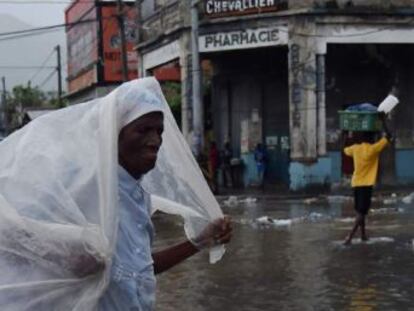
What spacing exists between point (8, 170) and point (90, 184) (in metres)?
0.24

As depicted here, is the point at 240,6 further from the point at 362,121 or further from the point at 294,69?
the point at 362,121

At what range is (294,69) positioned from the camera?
912 inches

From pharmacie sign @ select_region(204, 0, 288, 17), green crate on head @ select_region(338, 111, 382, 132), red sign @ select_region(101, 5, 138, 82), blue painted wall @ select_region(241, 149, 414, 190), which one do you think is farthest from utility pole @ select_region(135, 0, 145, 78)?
green crate on head @ select_region(338, 111, 382, 132)

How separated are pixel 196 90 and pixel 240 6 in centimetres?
254

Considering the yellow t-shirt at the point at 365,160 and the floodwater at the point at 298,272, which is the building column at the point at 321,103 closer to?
the floodwater at the point at 298,272

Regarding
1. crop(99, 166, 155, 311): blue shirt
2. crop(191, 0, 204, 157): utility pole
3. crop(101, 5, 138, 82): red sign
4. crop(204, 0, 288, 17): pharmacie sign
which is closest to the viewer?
crop(99, 166, 155, 311): blue shirt

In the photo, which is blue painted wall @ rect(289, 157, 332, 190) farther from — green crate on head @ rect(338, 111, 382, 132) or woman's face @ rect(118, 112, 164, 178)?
woman's face @ rect(118, 112, 164, 178)

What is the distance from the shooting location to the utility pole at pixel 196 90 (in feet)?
76.2

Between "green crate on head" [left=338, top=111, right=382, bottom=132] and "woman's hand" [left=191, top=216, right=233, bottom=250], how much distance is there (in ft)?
27.3

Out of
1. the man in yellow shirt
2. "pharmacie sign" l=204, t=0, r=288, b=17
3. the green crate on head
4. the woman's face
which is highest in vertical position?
"pharmacie sign" l=204, t=0, r=288, b=17

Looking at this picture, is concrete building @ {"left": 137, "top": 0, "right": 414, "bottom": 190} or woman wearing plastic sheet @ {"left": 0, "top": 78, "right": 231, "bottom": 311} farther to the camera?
concrete building @ {"left": 137, "top": 0, "right": 414, "bottom": 190}

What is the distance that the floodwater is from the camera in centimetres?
748

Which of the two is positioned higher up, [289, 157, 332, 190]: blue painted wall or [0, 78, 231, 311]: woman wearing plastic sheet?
[0, 78, 231, 311]: woman wearing plastic sheet

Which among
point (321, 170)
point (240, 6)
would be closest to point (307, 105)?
point (321, 170)
